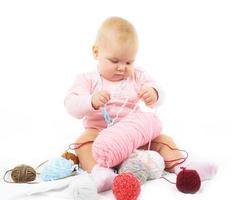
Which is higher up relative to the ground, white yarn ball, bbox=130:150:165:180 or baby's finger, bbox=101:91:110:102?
baby's finger, bbox=101:91:110:102

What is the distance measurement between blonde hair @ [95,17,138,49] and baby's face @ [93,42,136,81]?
0.02 m

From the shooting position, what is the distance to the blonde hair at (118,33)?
6.33 feet

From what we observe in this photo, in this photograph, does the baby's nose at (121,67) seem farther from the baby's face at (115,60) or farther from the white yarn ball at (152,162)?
the white yarn ball at (152,162)

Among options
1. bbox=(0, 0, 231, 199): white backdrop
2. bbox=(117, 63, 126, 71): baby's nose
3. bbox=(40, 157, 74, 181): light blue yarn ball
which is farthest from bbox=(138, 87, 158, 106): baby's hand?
bbox=(0, 0, 231, 199): white backdrop

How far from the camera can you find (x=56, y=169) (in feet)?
5.74

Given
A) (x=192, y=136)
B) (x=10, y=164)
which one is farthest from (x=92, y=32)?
→ (x=10, y=164)

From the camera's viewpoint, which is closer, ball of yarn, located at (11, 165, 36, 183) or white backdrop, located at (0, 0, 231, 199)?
ball of yarn, located at (11, 165, 36, 183)

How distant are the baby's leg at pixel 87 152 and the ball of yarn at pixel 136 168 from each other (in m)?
0.14

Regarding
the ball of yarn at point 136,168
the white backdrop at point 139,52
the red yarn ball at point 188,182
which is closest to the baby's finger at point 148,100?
the ball of yarn at point 136,168

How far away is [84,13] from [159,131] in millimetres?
946

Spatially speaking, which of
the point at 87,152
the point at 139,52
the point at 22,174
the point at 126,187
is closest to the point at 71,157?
the point at 87,152

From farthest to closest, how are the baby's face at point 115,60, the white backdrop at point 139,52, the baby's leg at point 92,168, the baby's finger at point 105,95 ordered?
the white backdrop at point 139,52 → the baby's face at point 115,60 → the baby's finger at point 105,95 → the baby's leg at point 92,168

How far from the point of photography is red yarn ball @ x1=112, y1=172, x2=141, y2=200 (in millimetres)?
1498

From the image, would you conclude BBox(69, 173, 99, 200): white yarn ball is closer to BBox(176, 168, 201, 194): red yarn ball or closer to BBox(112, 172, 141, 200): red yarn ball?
BBox(112, 172, 141, 200): red yarn ball
